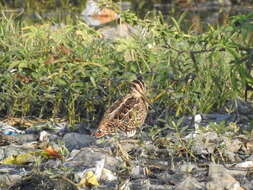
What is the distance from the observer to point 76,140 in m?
6.71

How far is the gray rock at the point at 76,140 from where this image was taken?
6617mm

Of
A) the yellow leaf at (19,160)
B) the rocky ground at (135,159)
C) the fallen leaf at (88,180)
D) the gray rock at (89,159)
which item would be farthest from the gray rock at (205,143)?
the yellow leaf at (19,160)

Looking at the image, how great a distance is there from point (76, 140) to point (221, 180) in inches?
66.8

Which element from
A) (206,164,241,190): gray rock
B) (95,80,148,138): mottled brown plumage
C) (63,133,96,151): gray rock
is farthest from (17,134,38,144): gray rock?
(206,164,241,190): gray rock

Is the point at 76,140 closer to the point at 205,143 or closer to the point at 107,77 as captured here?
the point at 107,77

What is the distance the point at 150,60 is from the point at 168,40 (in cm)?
27

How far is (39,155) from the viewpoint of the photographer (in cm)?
619

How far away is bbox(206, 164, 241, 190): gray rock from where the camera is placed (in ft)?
17.5

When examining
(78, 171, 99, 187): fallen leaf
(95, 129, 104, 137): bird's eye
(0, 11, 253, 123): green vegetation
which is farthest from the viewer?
(0, 11, 253, 123): green vegetation

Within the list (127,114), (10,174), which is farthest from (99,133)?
(10,174)

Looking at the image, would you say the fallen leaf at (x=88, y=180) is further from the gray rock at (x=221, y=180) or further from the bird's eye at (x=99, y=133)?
the bird's eye at (x=99, y=133)

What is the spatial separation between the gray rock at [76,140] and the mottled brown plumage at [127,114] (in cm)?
10

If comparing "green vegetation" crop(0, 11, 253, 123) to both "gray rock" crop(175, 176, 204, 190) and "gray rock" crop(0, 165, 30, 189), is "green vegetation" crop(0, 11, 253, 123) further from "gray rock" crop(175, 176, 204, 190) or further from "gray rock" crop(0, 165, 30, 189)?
"gray rock" crop(175, 176, 204, 190)

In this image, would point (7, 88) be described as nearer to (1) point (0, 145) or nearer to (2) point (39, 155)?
(1) point (0, 145)
